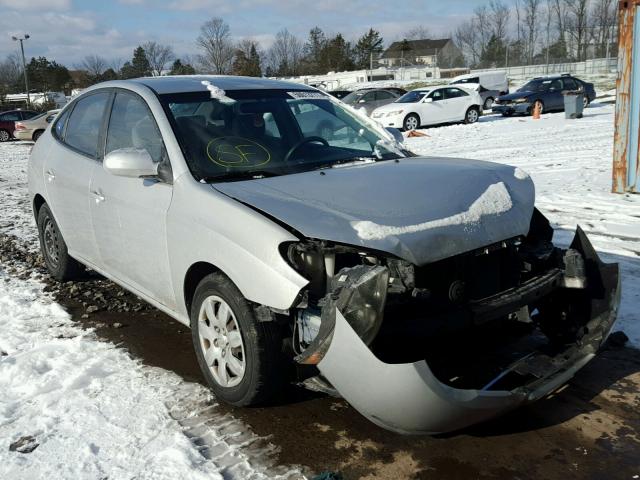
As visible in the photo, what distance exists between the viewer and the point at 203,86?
4.32m

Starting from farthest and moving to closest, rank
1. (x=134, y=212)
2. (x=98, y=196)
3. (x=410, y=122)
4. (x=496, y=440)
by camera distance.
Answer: (x=410, y=122)
(x=98, y=196)
(x=134, y=212)
(x=496, y=440)

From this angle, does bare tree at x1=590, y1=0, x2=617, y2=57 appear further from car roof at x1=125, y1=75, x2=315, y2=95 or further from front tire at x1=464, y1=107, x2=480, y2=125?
car roof at x1=125, y1=75, x2=315, y2=95

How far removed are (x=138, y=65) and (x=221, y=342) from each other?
8403 cm

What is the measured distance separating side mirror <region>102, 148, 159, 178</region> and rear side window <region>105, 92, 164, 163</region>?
0.17 metres

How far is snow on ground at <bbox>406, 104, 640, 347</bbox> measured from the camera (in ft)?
18.8

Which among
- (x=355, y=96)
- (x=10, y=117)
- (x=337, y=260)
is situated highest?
(x=355, y=96)

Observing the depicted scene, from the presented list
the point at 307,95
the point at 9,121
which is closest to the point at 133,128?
the point at 307,95

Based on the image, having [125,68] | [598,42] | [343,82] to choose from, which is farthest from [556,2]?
[125,68]

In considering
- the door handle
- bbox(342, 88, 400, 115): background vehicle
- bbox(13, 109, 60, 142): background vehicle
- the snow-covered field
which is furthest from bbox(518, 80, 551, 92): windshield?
the door handle

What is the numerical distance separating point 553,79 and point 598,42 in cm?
4985

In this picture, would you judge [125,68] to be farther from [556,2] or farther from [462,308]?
[462,308]

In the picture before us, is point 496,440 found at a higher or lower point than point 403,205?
lower

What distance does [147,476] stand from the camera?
285 centimetres

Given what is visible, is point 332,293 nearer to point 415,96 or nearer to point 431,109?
point 431,109
